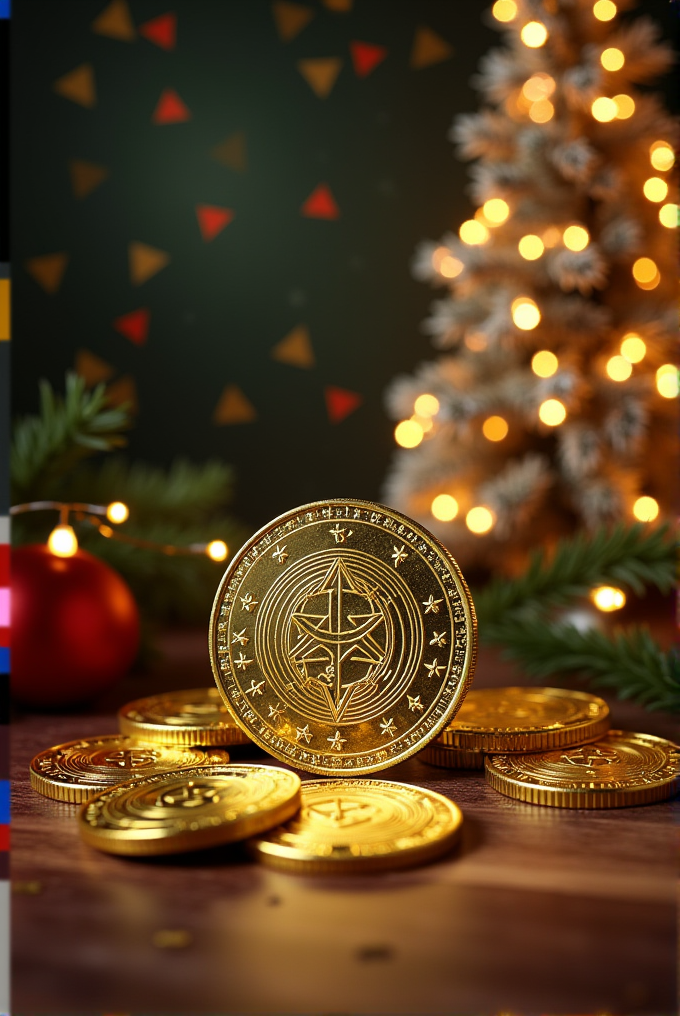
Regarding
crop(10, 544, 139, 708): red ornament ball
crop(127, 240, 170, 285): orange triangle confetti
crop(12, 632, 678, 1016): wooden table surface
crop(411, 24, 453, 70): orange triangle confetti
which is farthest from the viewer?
crop(127, 240, 170, 285): orange triangle confetti

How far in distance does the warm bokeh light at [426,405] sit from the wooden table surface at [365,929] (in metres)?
0.94

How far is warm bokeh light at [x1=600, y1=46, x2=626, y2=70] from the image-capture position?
1.33 m

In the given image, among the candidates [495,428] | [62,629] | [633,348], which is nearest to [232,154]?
[495,428]

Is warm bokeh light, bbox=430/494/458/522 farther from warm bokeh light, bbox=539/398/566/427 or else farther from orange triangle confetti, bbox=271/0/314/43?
orange triangle confetti, bbox=271/0/314/43

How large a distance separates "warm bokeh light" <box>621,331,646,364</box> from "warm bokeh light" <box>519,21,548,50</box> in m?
0.47

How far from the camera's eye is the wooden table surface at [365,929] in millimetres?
414

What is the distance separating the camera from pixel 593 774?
0.66 meters

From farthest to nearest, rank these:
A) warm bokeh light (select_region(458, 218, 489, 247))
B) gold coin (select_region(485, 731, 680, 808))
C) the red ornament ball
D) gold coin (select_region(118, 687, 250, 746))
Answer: warm bokeh light (select_region(458, 218, 489, 247))
the red ornament ball
gold coin (select_region(118, 687, 250, 746))
gold coin (select_region(485, 731, 680, 808))

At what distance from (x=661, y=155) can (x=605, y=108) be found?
→ 0.12 metres

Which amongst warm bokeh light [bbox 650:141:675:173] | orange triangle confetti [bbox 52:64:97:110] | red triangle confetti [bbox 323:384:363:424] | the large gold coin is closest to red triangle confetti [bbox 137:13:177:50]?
orange triangle confetti [bbox 52:64:97:110]

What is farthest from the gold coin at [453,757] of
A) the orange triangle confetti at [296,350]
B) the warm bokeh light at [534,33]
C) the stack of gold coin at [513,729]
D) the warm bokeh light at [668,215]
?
the orange triangle confetti at [296,350]

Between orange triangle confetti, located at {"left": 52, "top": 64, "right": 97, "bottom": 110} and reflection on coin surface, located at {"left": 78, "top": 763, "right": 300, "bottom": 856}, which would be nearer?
reflection on coin surface, located at {"left": 78, "top": 763, "right": 300, "bottom": 856}

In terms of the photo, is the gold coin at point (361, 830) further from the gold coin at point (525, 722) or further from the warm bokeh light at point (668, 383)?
the warm bokeh light at point (668, 383)

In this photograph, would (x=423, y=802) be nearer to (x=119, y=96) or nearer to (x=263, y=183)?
(x=263, y=183)
